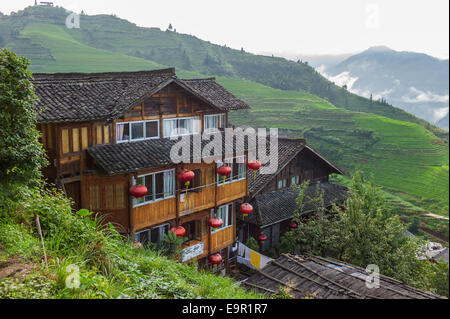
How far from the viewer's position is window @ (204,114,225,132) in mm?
19059

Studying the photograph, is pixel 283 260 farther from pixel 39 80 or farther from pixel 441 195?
pixel 441 195

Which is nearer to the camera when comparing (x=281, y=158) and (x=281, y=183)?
(x=281, y=158)

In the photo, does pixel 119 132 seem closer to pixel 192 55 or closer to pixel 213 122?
pixel 213 122

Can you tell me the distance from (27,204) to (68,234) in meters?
Answer: 1.16

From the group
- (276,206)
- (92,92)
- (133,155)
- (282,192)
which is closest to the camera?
(133,155)

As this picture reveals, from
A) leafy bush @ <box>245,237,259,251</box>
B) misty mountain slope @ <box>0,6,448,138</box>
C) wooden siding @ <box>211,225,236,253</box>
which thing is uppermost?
misty mountain slope @ <box>0,6,448,138</box>

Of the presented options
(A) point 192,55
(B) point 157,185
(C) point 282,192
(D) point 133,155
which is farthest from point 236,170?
(A) point 192,55

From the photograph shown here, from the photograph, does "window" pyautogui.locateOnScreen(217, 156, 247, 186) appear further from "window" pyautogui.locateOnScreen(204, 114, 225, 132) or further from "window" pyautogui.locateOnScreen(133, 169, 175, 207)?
"window" pyautogui.locateOnScreen(133, 169, 175, 207)

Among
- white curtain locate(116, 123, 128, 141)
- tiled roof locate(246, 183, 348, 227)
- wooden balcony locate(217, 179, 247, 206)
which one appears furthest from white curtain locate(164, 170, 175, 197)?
tiled roof locate(246, 183, 348, 227)

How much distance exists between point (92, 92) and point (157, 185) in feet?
13.4

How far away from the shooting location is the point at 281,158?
75.6 ft

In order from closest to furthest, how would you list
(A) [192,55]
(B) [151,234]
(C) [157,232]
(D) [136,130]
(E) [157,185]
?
(E) [157,185] < (D) [136,130] < (B) [151,234] < (C) [157,232] < (A) [192,55]

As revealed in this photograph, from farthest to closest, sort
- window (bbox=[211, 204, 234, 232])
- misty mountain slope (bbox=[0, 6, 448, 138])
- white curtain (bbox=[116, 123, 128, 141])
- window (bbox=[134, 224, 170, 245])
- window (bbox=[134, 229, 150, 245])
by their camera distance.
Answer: misty mountain slope (bbox=[0, 6, 448, 138])
window (bbox=[211, 204, 234, 232])
window (bbox=[134, 224, 170, 245])
window (bbox=[134, 229, 150, 245])
white curtain (bbox=[116, 123, 128, 141])
